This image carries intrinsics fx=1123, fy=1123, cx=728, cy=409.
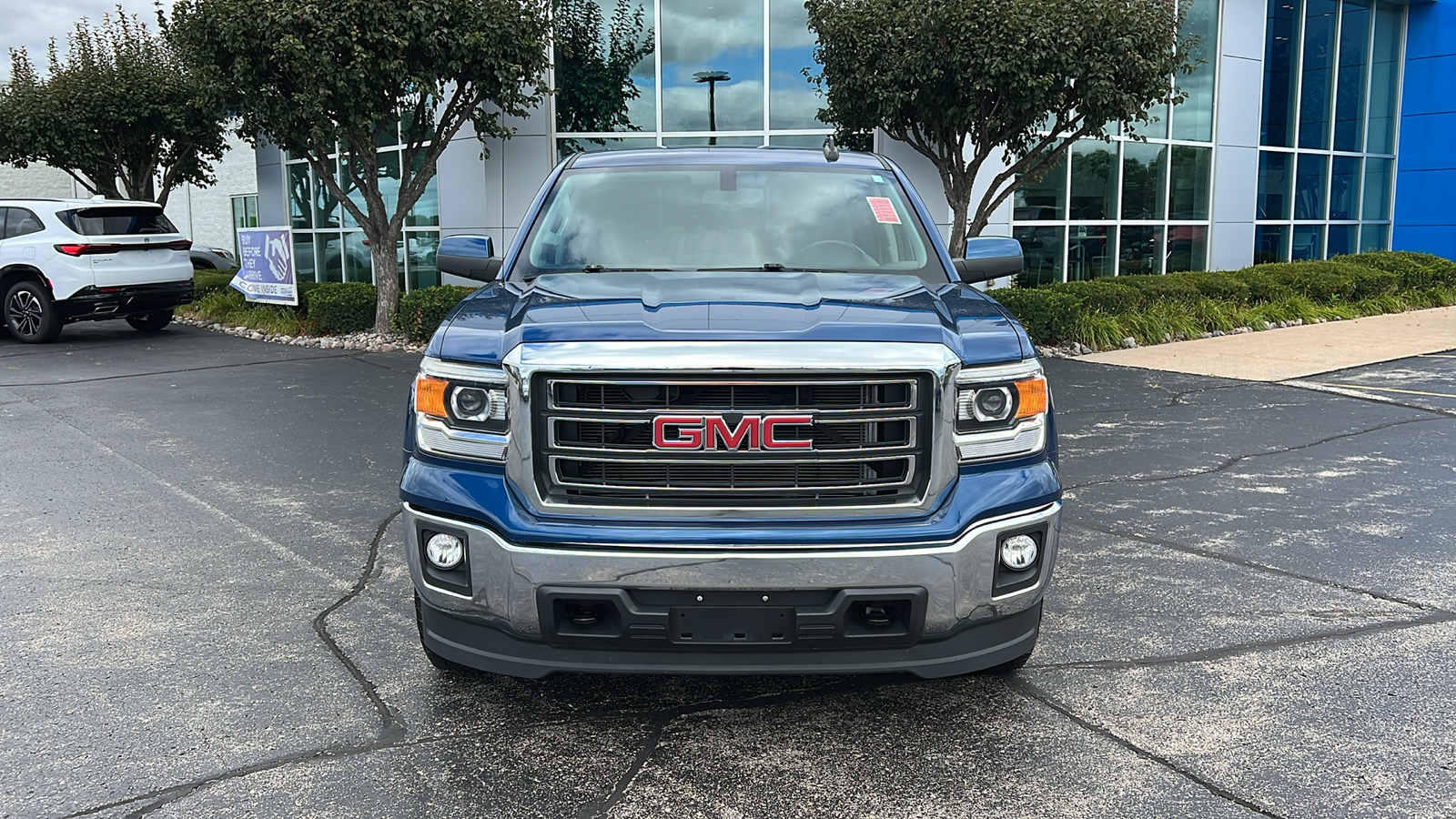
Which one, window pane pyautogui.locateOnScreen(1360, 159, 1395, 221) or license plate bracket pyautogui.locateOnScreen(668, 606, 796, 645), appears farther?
window pane pyautogui.locateOnScreen(1360, 159, 1395, 221)

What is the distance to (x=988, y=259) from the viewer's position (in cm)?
484

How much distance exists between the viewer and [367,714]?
3.61 meters

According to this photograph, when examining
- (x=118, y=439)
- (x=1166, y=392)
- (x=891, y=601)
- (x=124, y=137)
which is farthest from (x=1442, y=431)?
(x=124, y=137)

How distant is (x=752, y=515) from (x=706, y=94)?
43.3 feet

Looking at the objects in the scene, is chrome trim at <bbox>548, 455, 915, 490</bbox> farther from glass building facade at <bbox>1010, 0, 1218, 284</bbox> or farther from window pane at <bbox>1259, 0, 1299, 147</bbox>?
window pane at <bbox>1259, 0, 1299, 147</bbox>

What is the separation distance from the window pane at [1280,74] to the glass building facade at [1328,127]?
0.05ft

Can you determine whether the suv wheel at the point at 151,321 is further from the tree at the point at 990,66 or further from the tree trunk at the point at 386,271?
the tree at the point at 990,66

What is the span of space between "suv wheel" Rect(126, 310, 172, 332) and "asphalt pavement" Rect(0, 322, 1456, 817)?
10.2 m

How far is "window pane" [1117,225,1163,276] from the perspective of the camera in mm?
17594

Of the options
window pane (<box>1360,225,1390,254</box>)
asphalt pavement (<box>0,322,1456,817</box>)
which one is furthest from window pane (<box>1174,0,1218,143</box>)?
asphalt pavement (<box>0,322,1456,817</box>)

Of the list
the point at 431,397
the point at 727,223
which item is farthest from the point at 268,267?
the point at 431,397

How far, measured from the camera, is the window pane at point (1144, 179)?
57.0 ft

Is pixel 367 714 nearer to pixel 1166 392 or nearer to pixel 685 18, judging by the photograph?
pixel 1166 392

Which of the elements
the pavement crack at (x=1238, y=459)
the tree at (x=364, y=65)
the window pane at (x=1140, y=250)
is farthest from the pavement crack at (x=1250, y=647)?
the window pane at (x=1140, y=250)
